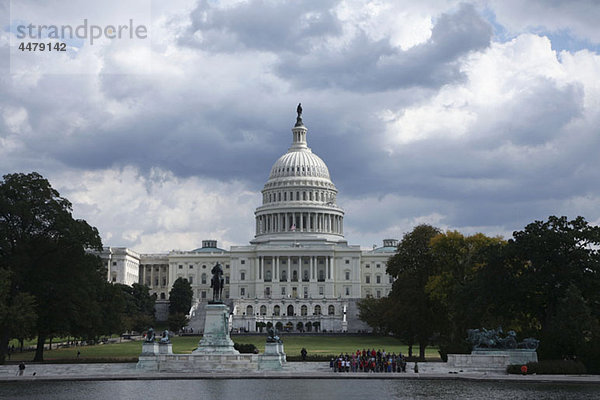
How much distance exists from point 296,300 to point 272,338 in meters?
101

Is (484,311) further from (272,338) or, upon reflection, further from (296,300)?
(296,300)

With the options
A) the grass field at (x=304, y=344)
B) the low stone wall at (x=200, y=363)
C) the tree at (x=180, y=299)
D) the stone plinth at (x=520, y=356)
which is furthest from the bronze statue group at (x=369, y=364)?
the tree at (x=180, y=299)

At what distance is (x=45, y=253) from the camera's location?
69.0 metres

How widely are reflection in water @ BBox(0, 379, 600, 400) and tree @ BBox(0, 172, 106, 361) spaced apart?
20.1m

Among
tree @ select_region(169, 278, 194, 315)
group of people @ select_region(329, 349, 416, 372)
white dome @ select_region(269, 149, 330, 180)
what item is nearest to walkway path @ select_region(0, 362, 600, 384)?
group of people @ select_region(329, 349, 416, 372)

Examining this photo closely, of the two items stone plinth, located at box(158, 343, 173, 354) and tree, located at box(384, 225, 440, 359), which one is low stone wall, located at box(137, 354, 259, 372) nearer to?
stone plinth, located at box(158, 343, 173, 354)

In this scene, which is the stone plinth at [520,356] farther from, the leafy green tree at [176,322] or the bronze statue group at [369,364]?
the leafy green tree at [176,322]

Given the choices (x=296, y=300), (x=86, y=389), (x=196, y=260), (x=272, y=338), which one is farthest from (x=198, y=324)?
(x=86, y=389)

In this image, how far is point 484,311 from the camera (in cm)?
6512

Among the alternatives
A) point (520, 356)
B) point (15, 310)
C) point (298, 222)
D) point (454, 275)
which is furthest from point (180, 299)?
point (520, 356)

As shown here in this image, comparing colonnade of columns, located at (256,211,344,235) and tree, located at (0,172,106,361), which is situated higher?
colonnade of columns, located at (256,211,344,235)

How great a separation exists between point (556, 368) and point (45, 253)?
3913cm

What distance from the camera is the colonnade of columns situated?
183875 millimetres

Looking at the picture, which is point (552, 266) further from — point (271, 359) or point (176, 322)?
point (176, 322)
